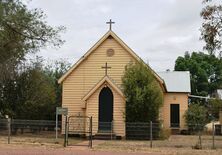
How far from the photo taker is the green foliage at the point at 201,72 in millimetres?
85750

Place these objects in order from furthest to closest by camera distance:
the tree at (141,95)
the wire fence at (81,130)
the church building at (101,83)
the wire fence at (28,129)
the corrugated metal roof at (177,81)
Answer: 1. the corrugated metal roof at (177,81)
2. the church building at (101,83)
3. the tree at (141,95)
4. the wire fence at (28,129)
5. the wire fence at (81,130)

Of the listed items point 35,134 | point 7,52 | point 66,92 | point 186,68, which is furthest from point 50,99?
point 186,68

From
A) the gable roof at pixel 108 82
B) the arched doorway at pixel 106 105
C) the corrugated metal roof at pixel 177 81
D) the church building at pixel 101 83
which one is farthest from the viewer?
the corrugated metal roof at pixel 177 81

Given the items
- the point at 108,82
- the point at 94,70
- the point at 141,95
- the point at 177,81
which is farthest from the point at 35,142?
the point at 177,81

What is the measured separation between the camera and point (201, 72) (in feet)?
284

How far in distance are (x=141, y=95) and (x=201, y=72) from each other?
5557 centimetres

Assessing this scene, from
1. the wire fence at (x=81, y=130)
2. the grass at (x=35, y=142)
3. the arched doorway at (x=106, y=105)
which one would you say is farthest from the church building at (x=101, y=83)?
the grass at (x=35, y=142)

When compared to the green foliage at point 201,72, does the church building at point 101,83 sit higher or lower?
lower

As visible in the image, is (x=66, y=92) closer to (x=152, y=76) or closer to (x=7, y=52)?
(x=152, y=76)

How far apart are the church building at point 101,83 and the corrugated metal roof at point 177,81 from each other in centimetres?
789

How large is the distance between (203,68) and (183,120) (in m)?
46.3

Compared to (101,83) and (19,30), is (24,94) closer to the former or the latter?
(101,83)

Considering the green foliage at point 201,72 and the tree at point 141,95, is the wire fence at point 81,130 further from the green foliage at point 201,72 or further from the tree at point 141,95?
the green foliage at point 201,72

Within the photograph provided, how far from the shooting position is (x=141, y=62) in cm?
3447
